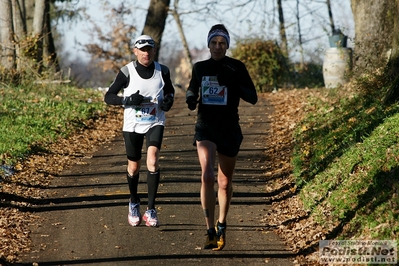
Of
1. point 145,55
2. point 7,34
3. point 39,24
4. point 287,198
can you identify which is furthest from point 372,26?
point 145,55

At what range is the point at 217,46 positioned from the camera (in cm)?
834

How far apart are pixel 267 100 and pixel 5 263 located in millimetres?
16759

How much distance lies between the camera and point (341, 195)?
9.72 m

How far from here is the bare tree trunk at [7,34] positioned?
24078mm

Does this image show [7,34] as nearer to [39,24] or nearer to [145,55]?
[39,24]

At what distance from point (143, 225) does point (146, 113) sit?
1405mm

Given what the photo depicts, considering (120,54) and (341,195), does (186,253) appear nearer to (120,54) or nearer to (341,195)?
(341,195)

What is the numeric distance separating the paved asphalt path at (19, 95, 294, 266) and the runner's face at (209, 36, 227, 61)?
2.08 metres

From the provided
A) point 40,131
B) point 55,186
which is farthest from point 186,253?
point 40,131

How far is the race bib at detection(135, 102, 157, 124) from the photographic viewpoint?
948cm

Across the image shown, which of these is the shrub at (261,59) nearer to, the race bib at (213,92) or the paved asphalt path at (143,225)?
the paved asphalt path at (143,225)

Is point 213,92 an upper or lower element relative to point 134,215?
upper

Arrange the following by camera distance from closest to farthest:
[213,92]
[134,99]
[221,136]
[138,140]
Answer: [213,92] < [221,136] < [134,99] < [138,140]

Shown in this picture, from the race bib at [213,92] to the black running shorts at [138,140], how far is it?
1.37m
